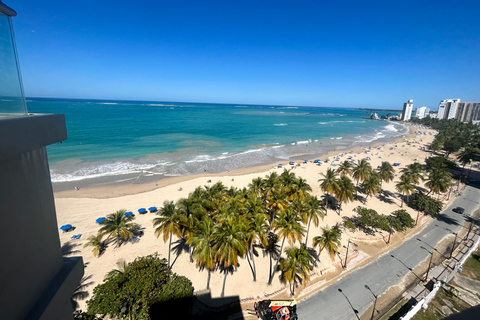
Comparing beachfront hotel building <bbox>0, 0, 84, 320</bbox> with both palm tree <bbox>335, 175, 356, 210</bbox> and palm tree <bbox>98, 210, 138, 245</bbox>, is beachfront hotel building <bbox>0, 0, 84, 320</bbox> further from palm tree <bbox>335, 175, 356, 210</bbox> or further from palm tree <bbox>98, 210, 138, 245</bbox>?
palm tree <bbox>335, 175, 356, 210</bbox>

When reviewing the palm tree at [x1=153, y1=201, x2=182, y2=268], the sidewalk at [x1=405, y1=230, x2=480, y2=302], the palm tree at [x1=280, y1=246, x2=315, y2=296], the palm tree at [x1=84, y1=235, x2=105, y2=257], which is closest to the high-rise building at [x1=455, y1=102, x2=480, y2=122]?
the sidewalk at [x1=405, y1=230, x2=480, y2=302]

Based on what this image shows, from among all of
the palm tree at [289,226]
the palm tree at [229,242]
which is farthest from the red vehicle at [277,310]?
the palm tree at [289,226]

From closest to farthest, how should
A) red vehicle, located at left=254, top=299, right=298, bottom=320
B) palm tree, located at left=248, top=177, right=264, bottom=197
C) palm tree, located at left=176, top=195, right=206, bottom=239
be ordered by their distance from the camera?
red vehicle, located at left=254, top=299, right=298, bottom=320 → palm tree, located at left=176, top=195, right=206, bottom=239 → palm tree, located at left=248, top=177, right=264, bottom=197

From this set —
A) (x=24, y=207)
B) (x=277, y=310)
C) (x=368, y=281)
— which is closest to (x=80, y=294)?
(x=277, y=310)

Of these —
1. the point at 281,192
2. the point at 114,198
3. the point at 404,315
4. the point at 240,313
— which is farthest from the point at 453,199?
the point at 114,198

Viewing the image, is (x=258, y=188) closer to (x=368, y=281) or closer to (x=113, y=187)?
(x=368, y=281)

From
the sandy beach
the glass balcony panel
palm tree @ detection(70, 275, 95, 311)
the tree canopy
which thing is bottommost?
palm tree @ detection(70, 275, 95, 311)
